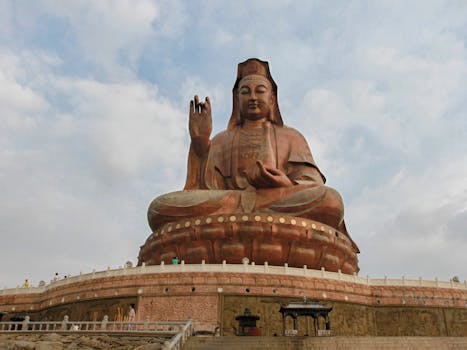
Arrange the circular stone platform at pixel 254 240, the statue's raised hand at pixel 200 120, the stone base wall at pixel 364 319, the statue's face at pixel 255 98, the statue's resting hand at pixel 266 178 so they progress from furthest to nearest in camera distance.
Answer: the statue's face at pixel 255 98 → the statue's raised hand at pixel 200 120 → the statue's resting hand at pixel 266 178 → the circular stone platform at pixel 254 240 → the stone base wall at pixel 364 319

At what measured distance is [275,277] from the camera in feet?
51.8

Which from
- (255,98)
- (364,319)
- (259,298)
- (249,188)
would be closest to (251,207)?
(249,188)

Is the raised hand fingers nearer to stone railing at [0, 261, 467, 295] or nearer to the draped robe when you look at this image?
the draped robe

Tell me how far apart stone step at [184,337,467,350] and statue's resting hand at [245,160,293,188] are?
10.0m

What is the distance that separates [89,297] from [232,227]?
17.5 ft

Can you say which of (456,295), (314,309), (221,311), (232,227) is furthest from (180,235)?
(456,295)

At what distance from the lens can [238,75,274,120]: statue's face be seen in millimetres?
23375

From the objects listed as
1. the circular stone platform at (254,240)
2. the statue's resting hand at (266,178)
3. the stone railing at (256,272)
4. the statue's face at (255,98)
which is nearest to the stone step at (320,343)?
the stone railing at (256,272)

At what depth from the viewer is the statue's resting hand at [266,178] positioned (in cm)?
1966

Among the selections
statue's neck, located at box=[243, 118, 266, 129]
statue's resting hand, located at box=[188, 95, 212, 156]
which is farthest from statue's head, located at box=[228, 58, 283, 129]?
statue's resting hand, located at box=[188, 95, 212, 156]

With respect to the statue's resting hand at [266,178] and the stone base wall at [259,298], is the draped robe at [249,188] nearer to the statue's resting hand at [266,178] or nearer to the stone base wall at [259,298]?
the statue's resting hand at [266,178]

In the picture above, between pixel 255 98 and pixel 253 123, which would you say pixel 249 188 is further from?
pixel 255 98

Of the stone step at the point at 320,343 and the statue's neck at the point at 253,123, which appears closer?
the stone step at the point at 320,343

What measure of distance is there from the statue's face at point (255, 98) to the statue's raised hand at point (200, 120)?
2.39m
